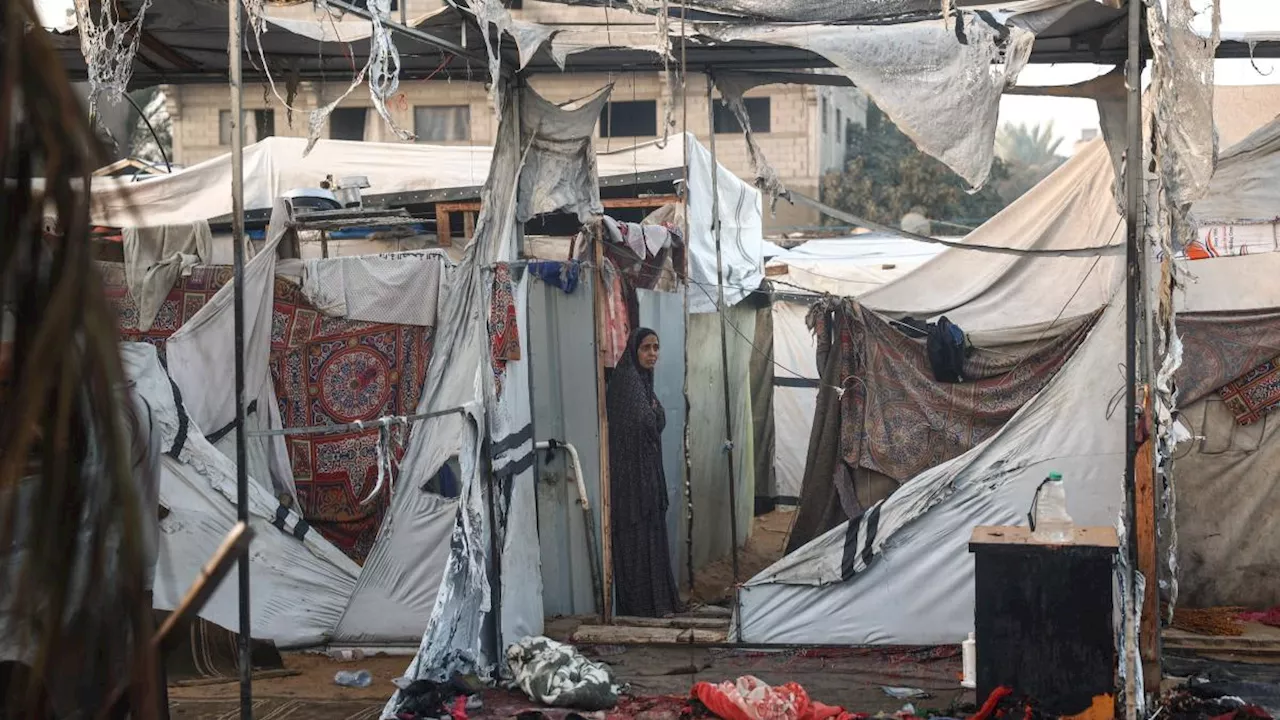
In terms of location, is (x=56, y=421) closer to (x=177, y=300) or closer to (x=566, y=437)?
(x=566, y=437)

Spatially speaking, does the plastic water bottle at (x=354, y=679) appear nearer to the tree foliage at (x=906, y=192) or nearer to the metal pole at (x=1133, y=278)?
the metal pole at (x=1133, y=278)

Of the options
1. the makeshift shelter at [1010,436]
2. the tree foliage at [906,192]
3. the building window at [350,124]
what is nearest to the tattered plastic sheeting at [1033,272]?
the makeshift shelter at [1010,436]

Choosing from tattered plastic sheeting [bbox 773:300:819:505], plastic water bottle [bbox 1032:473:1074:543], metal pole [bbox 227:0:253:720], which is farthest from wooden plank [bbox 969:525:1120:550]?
tattered plastic sheeting [bbox 773:300:819:505]

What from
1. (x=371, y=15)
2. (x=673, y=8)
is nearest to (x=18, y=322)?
(x=371, y=15)

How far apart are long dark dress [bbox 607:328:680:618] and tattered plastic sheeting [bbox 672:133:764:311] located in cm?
135

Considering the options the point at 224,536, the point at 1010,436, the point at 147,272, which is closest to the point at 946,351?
the point at 1010,436

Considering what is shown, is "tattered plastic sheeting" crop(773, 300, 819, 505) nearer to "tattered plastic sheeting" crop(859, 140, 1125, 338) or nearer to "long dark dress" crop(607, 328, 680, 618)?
"tattered plastic sheeting" crop(859, 140, 1125, 338)

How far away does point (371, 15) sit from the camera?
4793mm

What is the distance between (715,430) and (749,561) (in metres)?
0.97

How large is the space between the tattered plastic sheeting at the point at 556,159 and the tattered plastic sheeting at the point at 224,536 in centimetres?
194

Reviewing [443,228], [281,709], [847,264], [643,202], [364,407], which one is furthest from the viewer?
[847,264]

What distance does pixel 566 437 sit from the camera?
24.3ft

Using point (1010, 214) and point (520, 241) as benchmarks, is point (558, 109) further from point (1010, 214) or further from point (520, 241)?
point (1010, 214)

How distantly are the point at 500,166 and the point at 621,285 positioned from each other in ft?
3.78
